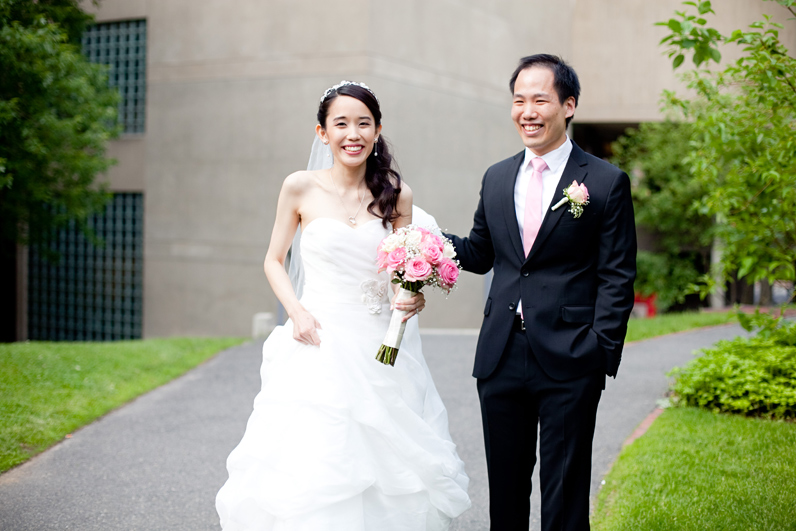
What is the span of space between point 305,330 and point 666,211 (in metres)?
16.3

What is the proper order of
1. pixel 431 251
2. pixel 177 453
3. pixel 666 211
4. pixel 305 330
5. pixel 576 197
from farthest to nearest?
pixel 666 211 → pixel 177 453 → pixel 305 330 → pixel 431 251 → pixel 576 197

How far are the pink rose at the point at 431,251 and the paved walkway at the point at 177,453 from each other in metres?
1.95

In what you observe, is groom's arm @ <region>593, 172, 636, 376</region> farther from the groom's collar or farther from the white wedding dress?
the white wedding dress

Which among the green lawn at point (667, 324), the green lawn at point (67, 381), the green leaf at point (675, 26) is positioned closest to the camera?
the green leaf at point (675, 26)

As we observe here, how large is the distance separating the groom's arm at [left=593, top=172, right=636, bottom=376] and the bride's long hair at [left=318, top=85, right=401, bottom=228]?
1118 millimetres

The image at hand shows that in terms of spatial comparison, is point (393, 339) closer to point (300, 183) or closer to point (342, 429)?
point (342, 429)

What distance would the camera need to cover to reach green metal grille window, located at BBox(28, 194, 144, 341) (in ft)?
50.4

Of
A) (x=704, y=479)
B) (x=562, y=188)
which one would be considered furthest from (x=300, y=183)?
(x=704, y=479)

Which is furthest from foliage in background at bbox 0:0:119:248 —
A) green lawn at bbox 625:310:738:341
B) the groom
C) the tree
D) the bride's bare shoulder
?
green lawn at bbox 625:310:738:341

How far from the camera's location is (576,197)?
9.74 feet

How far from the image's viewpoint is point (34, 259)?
1608cm

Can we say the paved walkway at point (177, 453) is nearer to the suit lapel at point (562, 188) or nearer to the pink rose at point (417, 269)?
the pink rose at point (417, 269)

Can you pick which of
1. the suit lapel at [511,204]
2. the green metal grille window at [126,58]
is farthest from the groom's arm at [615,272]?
the green metal grille window at [126,58]

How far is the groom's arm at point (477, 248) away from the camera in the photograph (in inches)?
138
